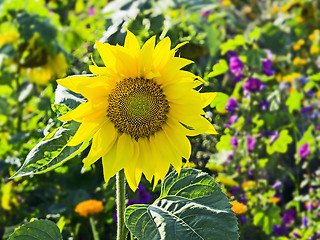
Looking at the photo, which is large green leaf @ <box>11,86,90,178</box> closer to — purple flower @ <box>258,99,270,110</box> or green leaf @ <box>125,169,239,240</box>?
green leaf @ <box>125,169,239,240</box>

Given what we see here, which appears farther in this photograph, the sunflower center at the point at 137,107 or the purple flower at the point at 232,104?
the purple flower at the point at 232,104

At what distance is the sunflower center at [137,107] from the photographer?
3.23 feet

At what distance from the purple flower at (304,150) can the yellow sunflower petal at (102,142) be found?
1573 millimetres

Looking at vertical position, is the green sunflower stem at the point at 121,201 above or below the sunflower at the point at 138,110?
below

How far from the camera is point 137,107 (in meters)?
0.99

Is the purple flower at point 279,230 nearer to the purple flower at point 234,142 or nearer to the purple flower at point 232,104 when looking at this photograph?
the purple flower at point 234,142

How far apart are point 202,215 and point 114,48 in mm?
329

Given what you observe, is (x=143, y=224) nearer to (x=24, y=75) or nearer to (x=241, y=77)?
(x=241, y=77)

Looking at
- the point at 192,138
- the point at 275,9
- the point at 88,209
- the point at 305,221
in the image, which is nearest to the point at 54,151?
the point at 88,209

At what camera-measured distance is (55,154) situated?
3.20ft

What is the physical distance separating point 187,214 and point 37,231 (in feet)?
1.02

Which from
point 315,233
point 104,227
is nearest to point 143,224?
point 104,227

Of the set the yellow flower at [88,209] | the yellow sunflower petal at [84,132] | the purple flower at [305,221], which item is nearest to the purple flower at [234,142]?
the purple flower at [305,221]

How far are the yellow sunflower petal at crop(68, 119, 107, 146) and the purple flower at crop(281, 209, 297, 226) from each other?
1.54 meters
